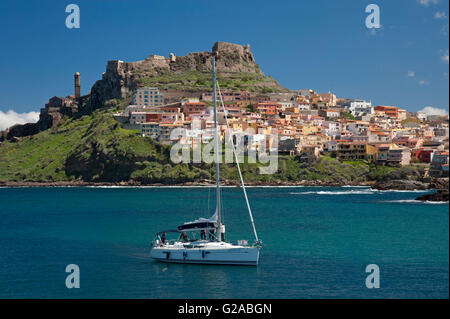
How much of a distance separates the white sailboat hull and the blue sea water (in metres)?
0.36

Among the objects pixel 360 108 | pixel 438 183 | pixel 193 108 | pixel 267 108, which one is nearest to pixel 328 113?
pixel 360 108

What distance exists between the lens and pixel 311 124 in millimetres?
117000

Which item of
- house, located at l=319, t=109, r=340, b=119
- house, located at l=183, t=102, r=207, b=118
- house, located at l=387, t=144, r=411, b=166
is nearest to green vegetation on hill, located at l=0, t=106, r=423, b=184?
house, located at l=387, t=144, r=411, b=166

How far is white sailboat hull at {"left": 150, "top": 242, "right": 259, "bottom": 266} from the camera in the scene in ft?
80.8

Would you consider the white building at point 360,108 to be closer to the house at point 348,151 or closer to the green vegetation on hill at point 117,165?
the house at point 348,151

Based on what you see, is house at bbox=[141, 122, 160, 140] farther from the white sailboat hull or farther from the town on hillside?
the white sailboat hull

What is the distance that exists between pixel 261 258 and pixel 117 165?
80873 millimetres

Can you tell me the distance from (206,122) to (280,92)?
152 ft

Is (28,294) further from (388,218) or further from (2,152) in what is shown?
(2,152)

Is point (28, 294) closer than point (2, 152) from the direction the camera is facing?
Yes

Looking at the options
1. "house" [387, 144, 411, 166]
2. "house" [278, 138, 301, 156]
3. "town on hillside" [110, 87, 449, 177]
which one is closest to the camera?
"house" [387, 144, 411, 166]

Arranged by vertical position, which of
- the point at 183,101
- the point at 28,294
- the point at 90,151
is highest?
the point at 183,101

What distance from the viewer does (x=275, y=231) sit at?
37219 millimetres
